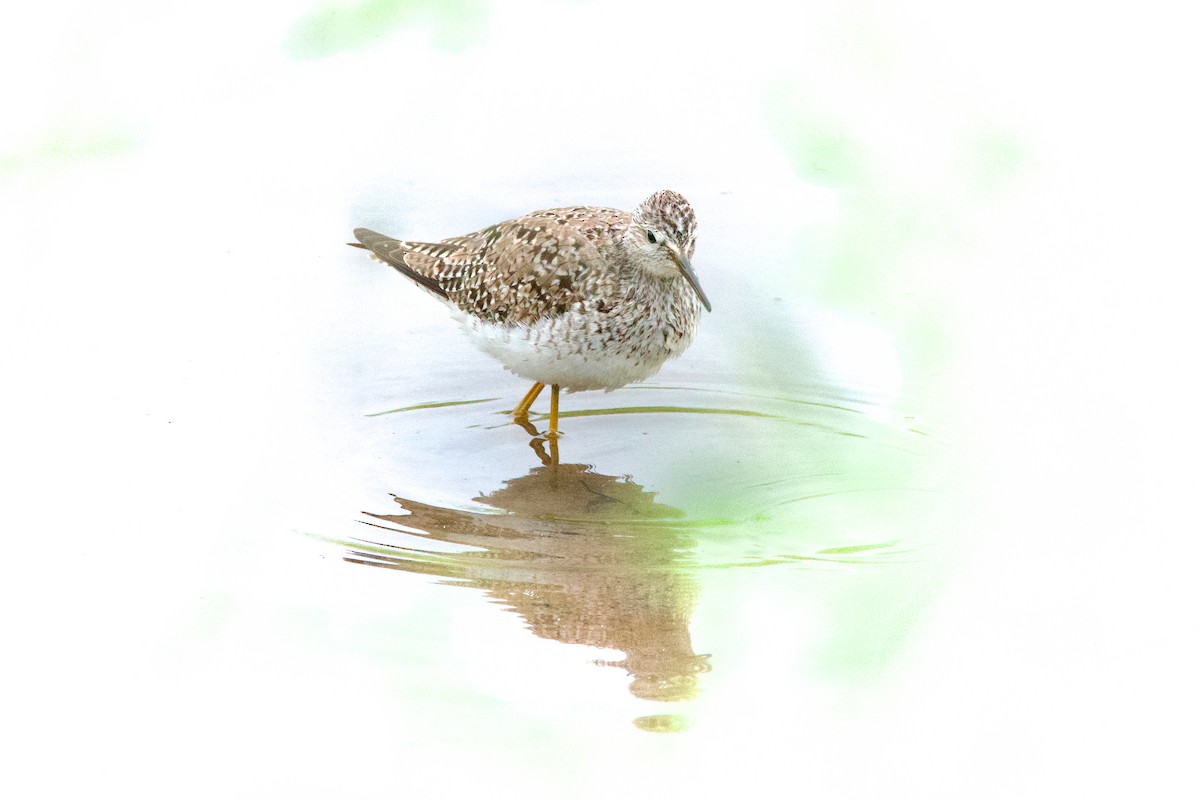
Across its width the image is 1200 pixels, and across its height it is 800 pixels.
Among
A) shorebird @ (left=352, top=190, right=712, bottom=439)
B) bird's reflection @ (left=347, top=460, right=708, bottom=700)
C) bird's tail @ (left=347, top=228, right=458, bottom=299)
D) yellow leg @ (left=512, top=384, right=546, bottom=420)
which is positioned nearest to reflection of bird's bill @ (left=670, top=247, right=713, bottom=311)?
shorebird @ (left=352, top=190, right=712, bottom=439)

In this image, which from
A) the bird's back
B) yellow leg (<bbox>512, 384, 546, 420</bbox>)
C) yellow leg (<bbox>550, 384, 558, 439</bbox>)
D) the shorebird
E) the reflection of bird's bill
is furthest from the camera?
yellow leg (<bbox>512, 384, 546, 420</bbox>)

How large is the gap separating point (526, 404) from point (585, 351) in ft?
3.09

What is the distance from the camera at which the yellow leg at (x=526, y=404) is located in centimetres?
783

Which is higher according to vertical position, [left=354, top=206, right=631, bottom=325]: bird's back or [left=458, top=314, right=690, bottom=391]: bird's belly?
[left=354, top=206, right=631, bottom=325]: bird's back

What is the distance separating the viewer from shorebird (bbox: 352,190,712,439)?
7016 mm

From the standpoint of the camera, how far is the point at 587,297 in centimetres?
710

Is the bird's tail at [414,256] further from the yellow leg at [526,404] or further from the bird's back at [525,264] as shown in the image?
the yellow leg at [526,404]

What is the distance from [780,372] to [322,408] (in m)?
5.53

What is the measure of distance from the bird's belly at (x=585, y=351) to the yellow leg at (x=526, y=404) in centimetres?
57

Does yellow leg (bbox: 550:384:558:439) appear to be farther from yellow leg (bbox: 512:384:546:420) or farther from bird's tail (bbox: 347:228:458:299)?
bird's tail (bbox: 347:228:458:299)

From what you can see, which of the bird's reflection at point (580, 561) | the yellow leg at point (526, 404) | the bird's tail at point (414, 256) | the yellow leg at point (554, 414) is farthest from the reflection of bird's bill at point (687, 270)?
the bird's tail at point (414, 256)

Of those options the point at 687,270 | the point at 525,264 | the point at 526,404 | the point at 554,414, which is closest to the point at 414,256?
the point at 525,264

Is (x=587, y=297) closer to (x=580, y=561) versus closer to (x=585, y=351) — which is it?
(x=585, y=351)

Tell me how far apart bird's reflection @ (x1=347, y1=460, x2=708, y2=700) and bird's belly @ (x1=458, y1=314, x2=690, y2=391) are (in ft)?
1.72
